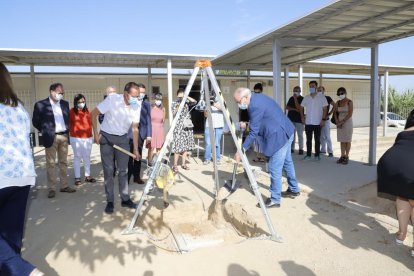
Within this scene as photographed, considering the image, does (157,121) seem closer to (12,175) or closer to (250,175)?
(250,175)

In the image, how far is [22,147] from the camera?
272 cm

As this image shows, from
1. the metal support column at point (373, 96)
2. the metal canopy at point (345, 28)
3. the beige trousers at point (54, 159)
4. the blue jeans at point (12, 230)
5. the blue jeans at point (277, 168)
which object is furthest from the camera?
the metal support column at point (373, 96)

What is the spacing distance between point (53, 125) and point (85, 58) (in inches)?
200

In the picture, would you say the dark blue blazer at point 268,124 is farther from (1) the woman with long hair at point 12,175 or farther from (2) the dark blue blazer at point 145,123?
(1) the woman with long hair at point 12,175

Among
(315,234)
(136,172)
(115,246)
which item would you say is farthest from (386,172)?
(136,172)

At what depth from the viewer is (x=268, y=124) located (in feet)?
15.7

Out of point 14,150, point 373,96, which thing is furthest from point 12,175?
point 373,96

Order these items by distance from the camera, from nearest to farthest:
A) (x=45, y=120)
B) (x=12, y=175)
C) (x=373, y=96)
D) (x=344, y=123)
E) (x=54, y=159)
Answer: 1. (x=12, y=175)
2. (x=45, y=120)
3. (x=54, y=159)
4. (x=373, y=96)
5. (x=344, y=123)

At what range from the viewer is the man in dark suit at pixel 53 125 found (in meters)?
5.47

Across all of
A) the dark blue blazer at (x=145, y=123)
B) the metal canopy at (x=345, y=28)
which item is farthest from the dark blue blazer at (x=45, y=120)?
the metal canopy at (x=345, y=28)

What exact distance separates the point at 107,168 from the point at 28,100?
10.5 meters

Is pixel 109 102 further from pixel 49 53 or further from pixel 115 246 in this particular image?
pixel 49 53

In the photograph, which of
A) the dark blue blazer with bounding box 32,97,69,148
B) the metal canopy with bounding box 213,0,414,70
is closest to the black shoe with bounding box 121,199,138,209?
the dark blue blazer with bounding box 32,97,69,148

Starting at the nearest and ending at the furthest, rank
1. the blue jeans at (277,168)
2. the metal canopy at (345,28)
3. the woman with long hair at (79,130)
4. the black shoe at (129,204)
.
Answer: the blue jeans at (277,168) < the black shoe at (129,204) < the metal canopy at (345,28) < the woman with long hair at (79,130)
